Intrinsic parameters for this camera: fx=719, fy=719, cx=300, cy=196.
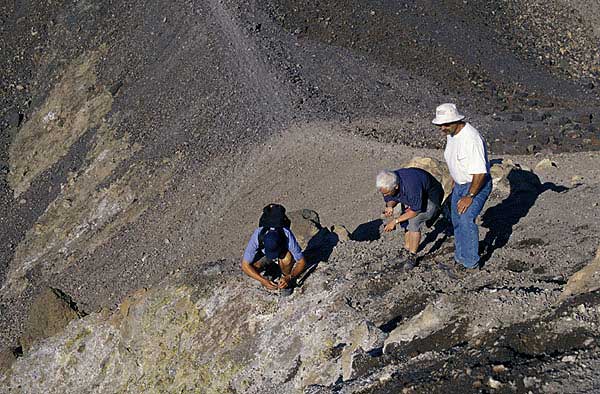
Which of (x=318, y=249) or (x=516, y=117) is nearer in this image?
(x=318, y=249)

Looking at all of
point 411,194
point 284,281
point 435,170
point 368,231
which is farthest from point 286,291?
point 435,170

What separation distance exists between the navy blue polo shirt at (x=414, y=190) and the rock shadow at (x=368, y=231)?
12.1 feet

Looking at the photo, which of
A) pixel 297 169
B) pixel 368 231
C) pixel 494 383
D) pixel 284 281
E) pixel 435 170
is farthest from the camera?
pixel 297 169

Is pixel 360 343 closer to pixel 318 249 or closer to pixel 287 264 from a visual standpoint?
pixel 287 264

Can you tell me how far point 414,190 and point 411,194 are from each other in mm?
75

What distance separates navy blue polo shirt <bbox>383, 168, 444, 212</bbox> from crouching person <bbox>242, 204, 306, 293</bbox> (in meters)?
1.62

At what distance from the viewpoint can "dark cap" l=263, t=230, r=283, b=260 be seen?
10.7 metres

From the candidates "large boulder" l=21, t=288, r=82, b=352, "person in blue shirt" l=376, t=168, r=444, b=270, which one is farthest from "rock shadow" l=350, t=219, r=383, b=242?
"large boulder" l=21, t=288, r=82, b=352

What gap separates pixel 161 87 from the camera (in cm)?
2234

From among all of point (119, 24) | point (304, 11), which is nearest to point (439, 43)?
point (304, 11)

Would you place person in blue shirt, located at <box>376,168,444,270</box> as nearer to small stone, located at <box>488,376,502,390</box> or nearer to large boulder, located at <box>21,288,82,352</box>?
small stone, located at <box>488,376,502,390</box>

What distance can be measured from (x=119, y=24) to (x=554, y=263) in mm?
19960

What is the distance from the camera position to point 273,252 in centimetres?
1091

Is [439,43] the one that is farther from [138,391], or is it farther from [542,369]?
[542,369]
